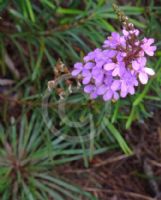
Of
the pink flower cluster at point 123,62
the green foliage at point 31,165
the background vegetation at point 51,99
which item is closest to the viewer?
the pink flower cluster at point 123,62

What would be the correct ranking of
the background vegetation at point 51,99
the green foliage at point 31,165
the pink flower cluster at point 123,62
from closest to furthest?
1. the pink flower cluster at point 123,62
2. the background vegetation at point 51,99
3. the green foliage at point 31,165

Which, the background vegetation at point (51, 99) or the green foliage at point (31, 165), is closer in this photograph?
the background vegetation at point (51, 99)

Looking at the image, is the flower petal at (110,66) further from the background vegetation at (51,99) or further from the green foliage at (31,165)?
the green foliage at (31,165)

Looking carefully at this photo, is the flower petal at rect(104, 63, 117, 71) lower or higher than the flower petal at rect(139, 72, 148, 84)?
higher

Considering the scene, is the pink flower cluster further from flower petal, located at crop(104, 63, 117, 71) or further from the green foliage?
the green foliage

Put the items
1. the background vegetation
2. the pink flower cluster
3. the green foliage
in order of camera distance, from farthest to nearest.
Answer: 1. the green foliage
2. the background vegetation
3. the pink flower cluster

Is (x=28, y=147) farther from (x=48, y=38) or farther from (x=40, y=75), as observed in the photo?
(x=48, y=38)

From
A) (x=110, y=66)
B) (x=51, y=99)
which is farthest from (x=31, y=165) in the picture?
→ (x=110, y=66)

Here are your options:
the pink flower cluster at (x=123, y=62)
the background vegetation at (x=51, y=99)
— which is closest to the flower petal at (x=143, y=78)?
the pink flower cluster at (x=123, y=62)

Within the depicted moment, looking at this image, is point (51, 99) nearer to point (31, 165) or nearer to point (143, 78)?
point (31, 165)

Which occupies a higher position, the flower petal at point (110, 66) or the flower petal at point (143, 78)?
the flower petal at point (110, 66)

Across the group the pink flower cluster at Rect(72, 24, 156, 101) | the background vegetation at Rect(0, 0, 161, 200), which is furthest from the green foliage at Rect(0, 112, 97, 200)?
the pink flower cluster at Rect(72, 24, 156, 101)

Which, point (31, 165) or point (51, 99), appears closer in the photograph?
point (51, 99)
